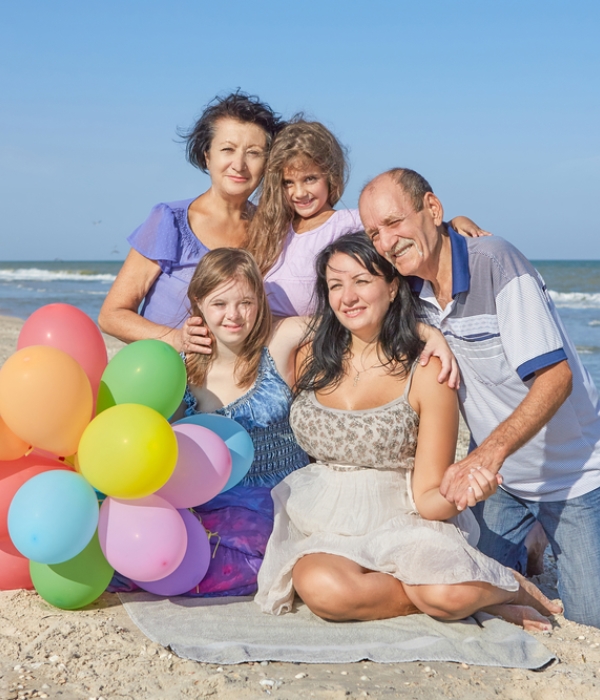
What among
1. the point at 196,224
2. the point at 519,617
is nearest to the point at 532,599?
the point at 519,617

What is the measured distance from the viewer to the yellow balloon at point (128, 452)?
10.1 ft

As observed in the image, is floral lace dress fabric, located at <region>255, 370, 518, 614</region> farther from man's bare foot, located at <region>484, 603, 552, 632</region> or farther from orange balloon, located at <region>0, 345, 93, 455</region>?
orange balloon, located at <region>0, 345, 93, 455</region>

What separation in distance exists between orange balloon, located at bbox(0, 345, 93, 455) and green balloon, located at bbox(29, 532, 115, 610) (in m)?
0.52

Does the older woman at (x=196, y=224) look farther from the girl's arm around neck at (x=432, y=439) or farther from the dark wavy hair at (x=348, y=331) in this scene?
the girl's arm around neck at (x=432, y=439)

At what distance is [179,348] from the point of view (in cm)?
427

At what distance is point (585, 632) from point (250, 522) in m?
1.68

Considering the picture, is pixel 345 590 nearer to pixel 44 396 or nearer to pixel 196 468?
pixel 196 468

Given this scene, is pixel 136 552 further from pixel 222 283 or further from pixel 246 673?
pixel 222 283

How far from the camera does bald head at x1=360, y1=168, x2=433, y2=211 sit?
3.64 meters

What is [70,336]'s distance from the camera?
357 centimetres

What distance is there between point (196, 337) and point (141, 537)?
1.27m

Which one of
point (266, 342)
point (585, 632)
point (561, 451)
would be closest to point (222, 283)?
point (266, 342)

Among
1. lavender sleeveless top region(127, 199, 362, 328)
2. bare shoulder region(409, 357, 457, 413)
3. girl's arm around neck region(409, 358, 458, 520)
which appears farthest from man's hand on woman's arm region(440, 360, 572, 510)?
lavender sleeveless top region(127, 199, 362, 328)

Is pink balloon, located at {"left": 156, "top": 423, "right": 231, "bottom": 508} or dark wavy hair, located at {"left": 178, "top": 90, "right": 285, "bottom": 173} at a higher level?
dark wavy hair, located at {"left": 178, "top": 90, "right": 285, "bottom": 173}
